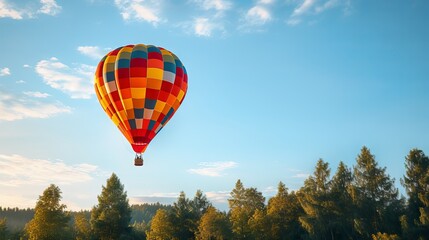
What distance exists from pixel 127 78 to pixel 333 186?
34.1 meters

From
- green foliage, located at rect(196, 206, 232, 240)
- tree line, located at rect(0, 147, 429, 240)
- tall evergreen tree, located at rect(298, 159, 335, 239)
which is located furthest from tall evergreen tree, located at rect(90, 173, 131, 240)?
tall evergreen tree, located at rect(298, 159, 335, 239)

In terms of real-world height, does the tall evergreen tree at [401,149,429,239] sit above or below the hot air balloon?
below

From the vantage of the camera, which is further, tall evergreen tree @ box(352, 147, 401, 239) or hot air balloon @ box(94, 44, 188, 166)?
tall evergreen tree @ box(352, 147, 401, 239)

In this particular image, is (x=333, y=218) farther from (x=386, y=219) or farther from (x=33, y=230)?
(x=33, y=230)

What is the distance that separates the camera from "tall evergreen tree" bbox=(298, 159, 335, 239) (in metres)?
46.5

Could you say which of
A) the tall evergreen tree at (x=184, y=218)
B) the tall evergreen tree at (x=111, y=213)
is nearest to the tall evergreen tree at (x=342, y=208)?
the tall evergreen tree at (x=184, y=218)

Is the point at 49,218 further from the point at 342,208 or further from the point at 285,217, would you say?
the point at 342,208

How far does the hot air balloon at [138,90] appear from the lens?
91.5 ft

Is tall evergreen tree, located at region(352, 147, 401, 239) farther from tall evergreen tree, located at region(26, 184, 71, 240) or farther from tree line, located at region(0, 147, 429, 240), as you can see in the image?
tall evergreen tree, located at region(26, 184, 71, 240)

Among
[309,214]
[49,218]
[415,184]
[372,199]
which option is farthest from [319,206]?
[49,218]

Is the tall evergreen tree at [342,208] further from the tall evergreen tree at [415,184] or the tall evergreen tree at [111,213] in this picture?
the tall evergreen tree at [111,213]

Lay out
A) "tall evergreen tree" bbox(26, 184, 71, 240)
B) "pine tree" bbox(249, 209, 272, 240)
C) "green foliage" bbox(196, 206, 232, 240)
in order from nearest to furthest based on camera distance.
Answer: "tall evergreen tree" bbox(26, 184, 71, 240) → "pine tree" bbox(249, 209, 272, 240) → "green foliage" bbox(196, 206, 232, 240)

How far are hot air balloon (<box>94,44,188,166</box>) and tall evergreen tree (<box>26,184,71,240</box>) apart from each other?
24300 millimetres

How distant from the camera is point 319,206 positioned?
157 ft
